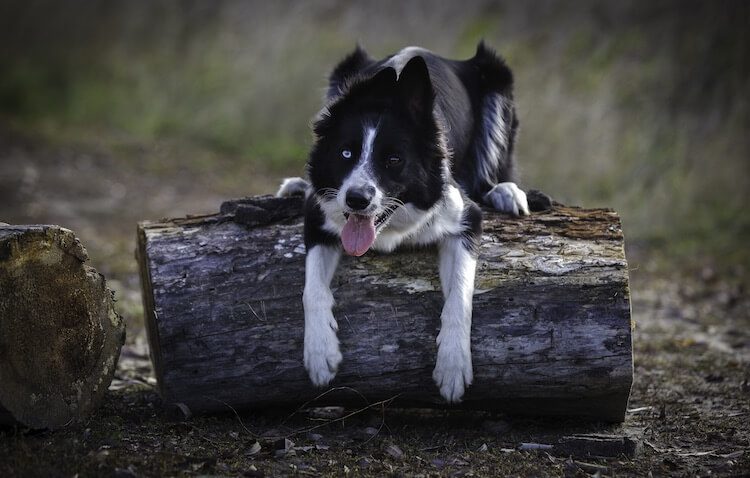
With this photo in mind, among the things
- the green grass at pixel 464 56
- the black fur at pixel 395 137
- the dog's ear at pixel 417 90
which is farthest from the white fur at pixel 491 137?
the green grass at pixel 464 56

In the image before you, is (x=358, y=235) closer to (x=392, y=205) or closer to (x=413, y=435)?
(x=392, y=205)

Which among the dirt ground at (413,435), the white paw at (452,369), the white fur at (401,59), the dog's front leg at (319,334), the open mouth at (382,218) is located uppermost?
the white fur at (401,59)

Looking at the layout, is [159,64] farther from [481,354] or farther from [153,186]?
[481,354]

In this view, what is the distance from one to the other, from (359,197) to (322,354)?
0.81 m

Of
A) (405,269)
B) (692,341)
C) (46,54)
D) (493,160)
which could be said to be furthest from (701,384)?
(46,54)

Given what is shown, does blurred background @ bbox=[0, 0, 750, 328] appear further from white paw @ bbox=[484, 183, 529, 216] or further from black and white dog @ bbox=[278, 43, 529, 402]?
white paw @ bbox=[484, 183, 529, 216]

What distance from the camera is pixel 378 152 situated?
4020mm

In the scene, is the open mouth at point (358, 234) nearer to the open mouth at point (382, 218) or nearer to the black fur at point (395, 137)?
the open mouth at point (382, 218)

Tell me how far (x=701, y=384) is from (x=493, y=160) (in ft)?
6.74

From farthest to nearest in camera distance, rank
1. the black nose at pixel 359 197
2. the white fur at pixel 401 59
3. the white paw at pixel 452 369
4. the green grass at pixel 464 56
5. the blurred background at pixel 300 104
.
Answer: the green grass at pixel 464 56 < the blurred background at pixel 300 104 < the white fur at pixel 401 59 < the white paw at pixel 452 369 < the black nose at pixel 359 197

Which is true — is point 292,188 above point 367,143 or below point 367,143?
above

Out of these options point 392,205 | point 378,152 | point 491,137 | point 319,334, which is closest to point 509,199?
point 491,137

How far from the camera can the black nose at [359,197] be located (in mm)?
3832

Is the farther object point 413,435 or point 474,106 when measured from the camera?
point 474,106
